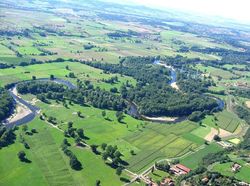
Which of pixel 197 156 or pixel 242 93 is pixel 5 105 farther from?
pixel 242 93

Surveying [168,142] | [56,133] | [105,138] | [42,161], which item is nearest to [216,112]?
[168,142]

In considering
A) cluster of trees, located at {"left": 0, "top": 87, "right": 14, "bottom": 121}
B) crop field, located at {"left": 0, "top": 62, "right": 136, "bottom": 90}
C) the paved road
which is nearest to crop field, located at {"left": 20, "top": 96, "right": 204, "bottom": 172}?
→ the paved road

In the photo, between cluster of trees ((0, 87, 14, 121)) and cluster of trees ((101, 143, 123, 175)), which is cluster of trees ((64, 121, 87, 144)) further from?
cluster of trees ((0, 87, 14, 121))

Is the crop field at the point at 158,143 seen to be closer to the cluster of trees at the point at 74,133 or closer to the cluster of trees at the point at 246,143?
the cluster of trees at the point at 74,133

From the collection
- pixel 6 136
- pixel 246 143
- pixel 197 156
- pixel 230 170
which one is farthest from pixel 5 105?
pixel 246 143

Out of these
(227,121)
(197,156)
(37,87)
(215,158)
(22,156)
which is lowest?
(22,156)

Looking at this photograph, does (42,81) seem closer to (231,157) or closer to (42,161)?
(42,161)
